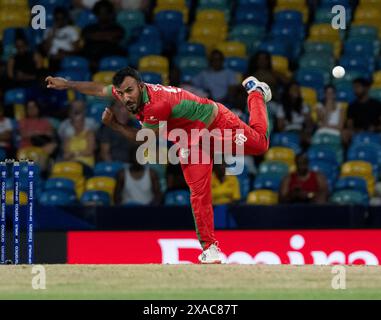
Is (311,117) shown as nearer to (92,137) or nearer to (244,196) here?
(244,196)

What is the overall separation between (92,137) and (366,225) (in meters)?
4.00

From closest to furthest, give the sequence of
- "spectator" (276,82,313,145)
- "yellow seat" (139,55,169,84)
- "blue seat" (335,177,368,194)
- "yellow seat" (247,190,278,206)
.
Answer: "yellow seat" (247,190,278,206) < "blue seat" (335,177,368,194) < "spectator" (276,82,313,145) < "yellow seat" (139,55,169,84)

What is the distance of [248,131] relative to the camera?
1219 cm

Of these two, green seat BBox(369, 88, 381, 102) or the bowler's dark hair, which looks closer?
the bowler's dark hair

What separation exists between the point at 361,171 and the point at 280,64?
2.35 meters

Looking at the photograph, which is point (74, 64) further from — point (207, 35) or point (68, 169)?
point (68, 169)

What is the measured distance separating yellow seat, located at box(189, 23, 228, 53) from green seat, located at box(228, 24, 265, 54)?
0.61ft

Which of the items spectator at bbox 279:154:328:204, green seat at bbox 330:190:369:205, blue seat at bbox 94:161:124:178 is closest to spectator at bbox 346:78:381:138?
green seat at bbox 330:190:369:205

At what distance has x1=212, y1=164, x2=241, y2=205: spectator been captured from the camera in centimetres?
1577

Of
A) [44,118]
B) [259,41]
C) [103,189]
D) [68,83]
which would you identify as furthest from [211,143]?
[259,41]

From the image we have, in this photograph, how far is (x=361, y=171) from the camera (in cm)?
1639

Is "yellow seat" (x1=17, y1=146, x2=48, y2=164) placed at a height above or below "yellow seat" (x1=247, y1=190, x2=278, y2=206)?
above

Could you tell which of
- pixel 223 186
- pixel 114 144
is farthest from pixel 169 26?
pixel 223 186

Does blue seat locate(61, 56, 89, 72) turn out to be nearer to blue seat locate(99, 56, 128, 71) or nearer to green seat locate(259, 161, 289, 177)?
blue seat locate(99, 56, 128, 71)
